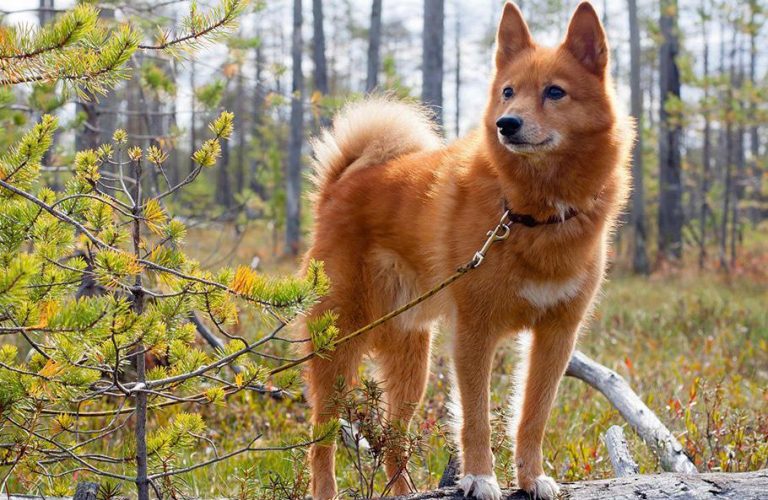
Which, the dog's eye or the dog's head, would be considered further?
the dog's eye

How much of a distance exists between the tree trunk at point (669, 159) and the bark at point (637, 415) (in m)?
11.4

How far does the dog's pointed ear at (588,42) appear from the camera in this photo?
9.64ft

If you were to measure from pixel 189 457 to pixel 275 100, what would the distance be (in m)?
2.81

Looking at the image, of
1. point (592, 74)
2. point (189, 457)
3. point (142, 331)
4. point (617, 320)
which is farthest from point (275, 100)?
point (617, 320)

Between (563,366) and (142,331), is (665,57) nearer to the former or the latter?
(563,366)

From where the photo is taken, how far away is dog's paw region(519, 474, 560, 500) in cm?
264

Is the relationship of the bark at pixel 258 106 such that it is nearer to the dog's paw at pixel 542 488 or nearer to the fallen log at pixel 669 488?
the dog's paw at pixel 542 488

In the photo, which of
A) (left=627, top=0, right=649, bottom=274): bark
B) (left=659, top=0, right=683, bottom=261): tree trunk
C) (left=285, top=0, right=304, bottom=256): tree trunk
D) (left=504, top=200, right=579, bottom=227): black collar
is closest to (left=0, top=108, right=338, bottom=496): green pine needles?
(left=504, top=200, right=579, bottom=227): black collar

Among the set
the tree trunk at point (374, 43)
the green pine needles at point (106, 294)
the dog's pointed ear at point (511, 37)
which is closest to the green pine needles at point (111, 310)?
the green pine needles at point (106, 294)

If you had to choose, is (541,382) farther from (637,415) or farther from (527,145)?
(637,415)

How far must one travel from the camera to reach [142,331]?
192cm

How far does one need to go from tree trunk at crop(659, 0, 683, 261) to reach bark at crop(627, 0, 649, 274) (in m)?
0.53

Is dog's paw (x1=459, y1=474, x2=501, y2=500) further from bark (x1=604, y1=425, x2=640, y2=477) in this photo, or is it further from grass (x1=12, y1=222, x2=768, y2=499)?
bark (x1=604, y1=425, x2=640, y2=477)

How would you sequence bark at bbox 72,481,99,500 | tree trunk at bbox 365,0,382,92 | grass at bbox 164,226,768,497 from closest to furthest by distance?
bark at bbox 72,481,99,500
grass at bbox 164,226,768,497
tree trunk at bbox 365,0,382,92
